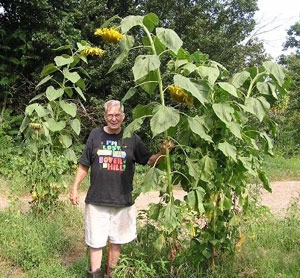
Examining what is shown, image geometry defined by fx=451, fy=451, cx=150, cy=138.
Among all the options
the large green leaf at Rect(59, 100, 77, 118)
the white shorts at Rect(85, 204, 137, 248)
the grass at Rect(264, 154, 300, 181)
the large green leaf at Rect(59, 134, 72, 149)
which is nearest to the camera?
the white shorts at Rect(85, 204, 137, 248)

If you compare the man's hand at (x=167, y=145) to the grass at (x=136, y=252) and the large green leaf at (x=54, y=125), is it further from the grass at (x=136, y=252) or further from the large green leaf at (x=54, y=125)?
the large green leaf at (x=54, y=125)

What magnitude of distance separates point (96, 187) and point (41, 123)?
130 centimetres

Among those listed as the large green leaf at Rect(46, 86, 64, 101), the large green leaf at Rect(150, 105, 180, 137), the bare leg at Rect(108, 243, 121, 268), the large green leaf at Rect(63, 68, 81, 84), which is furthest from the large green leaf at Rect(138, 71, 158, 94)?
the large green leaf at Rect(46, 86, 64, 101)

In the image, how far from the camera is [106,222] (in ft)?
9.78

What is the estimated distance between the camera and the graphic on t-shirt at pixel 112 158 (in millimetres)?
2947

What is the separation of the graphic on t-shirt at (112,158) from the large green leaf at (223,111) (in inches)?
30.2

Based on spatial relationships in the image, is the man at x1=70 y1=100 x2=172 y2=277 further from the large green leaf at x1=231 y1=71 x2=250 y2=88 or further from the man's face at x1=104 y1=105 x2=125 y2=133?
the large green leaf at x1=231 y1=71 x2=250 y2=88

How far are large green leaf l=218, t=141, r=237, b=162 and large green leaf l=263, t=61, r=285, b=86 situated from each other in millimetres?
474

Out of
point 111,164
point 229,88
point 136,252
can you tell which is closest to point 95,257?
point 136,252

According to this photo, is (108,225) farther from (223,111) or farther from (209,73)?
(209,73)

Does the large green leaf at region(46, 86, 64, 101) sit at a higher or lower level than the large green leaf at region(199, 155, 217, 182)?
higher

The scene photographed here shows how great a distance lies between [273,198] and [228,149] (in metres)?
4.11

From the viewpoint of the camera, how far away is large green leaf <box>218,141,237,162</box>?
2.51 metres

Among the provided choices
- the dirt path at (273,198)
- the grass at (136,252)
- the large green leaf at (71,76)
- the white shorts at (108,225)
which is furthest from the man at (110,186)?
the dirt path at (273,198)
